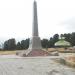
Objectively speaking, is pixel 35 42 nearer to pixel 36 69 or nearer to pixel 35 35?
pixel 35 35

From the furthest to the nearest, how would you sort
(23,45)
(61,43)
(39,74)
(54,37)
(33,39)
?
(54,37) < (23,45) < (61,43) < (33,39) < (39,74)

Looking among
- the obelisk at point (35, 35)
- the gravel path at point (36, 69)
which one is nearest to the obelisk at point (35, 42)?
the obelisk at point (35, 35)

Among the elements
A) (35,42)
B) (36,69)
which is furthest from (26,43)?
(36,69)

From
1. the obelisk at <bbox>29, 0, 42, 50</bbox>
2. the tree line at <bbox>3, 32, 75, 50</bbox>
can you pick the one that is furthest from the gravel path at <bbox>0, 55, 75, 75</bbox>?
the tree line at <bbox>3, 32, 75, 50</bbox>

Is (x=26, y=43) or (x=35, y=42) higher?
(x=26, y=43)

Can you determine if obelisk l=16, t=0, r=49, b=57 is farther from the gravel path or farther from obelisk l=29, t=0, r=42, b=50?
the gravel path

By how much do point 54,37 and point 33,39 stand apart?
5342 cm

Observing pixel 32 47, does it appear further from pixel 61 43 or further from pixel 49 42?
pixel 49 42

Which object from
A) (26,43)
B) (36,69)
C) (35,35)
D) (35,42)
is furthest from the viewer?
(26,43)

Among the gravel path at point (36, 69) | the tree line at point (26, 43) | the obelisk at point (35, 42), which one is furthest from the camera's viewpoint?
the tree line at point (26, 43)

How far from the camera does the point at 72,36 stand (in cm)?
9294

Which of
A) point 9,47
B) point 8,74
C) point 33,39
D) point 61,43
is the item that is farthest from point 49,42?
point 8,74

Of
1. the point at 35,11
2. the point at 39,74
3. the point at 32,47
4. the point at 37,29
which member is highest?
the point at 35,11

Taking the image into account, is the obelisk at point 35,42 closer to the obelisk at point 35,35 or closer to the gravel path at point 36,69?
the obelisk at point 35,35
